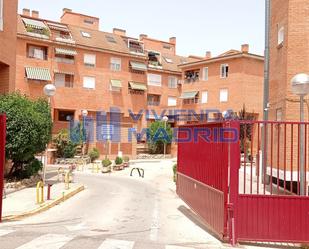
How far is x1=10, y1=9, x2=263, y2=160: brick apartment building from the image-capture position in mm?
40219

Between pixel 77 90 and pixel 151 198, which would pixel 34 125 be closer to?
pixel 151 198

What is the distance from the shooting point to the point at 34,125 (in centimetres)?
1769

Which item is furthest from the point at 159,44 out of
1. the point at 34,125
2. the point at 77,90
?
the point at 34,125

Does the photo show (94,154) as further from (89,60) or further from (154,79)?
(154,79)

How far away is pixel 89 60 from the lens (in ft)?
143

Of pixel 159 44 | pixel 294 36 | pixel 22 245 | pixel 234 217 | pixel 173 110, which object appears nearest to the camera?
pixel 22 245

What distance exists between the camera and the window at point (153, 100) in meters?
51.5

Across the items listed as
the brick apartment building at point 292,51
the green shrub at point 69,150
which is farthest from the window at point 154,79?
the brick apartment building at point 292,51

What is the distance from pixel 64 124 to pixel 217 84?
17.5 m

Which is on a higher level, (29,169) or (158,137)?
(158,137)

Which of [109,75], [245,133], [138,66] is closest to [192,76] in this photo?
[138,66]

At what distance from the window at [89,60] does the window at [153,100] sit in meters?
9.87

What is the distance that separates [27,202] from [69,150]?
913 inches

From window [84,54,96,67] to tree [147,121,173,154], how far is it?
31.7 ft
